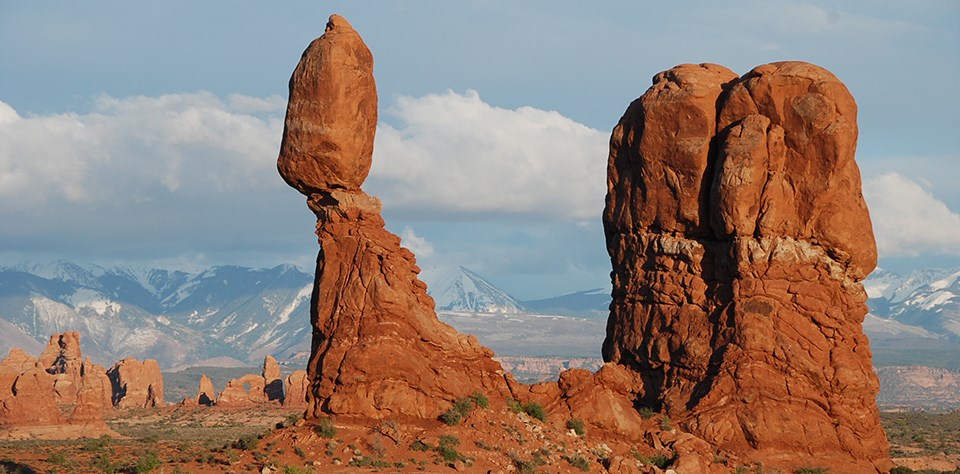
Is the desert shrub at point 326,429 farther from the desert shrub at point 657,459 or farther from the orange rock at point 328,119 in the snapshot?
the desert shrub at point 657,459

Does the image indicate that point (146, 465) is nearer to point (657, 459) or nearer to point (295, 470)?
point (295, 470)

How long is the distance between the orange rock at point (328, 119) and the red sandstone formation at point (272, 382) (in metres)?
107

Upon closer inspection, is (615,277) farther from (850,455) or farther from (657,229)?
(850,455)

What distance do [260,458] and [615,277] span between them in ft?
50.8

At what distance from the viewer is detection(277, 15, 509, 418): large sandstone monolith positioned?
45.2m

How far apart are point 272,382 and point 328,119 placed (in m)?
112

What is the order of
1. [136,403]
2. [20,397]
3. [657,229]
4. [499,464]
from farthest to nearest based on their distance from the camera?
[136,403], [20,397], [657,229], [499,464]

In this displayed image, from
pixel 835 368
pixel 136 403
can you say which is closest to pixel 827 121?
pixel 835 368

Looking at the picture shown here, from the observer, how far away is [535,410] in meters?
47.1

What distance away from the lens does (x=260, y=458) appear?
44.0m

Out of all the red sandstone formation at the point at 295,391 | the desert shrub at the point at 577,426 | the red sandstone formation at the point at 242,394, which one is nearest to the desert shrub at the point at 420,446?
the desert shrub at the point at 577,426

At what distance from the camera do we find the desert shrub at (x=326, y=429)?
4438 cm

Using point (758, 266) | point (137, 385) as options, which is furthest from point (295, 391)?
point (758, 266)

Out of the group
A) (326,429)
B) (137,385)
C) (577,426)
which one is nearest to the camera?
(326,429)
